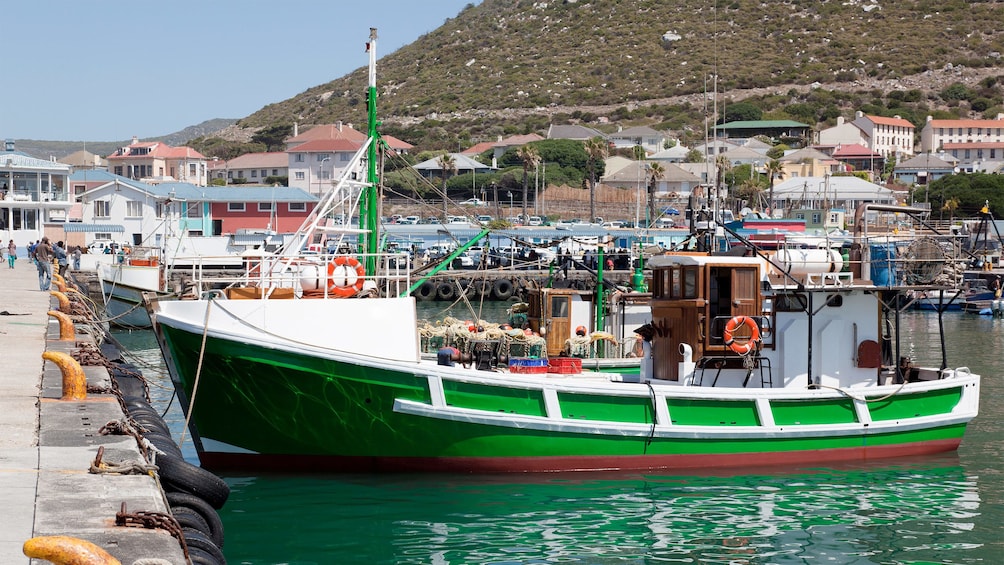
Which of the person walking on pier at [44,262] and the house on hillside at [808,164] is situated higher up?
the house on hillside at [808,164]

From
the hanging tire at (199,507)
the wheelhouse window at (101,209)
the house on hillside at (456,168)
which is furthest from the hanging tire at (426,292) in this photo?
the house on hillside at (456,168)

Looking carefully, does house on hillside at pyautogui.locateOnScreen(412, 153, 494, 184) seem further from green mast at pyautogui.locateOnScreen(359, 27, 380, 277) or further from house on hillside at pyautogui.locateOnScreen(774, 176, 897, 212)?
green mast at pyautogui.locateOnScreen(359, 27, 380, 277)

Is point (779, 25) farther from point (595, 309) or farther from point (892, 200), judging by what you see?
point (595, 309)

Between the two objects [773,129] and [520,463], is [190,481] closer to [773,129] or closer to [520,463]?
[520,463]

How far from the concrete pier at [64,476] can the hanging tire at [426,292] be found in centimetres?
4088

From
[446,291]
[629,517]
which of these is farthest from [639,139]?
[629,517]

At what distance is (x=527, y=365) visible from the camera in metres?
16.9

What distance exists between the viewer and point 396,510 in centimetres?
1389

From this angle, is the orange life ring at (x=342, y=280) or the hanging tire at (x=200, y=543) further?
the orange life ring at (x=342, y=280)

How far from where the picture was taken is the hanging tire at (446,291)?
55.1 metres

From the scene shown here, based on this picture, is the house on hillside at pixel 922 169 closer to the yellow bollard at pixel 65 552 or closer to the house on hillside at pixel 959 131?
the house on hillside at pixel 959 131

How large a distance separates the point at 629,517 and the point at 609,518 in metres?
0.28

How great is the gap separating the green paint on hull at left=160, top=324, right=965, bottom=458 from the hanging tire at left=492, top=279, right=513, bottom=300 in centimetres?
4051

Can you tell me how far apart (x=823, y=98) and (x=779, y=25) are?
28863mm
